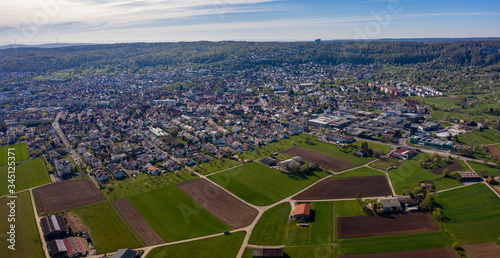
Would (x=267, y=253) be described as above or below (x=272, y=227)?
above

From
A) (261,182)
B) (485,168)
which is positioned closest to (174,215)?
(261,182)

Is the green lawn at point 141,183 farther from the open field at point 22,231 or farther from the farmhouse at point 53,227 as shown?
the open field at point 22,231

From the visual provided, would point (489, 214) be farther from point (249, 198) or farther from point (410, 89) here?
point (410, 89)

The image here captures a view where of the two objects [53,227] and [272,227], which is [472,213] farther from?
[53,227]

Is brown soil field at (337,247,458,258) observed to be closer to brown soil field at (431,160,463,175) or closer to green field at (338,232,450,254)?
green field at (338,232,450,254)

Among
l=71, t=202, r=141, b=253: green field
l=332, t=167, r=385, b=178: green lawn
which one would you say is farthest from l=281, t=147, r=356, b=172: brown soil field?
l=71, t=202, r=141, b=253: green field
